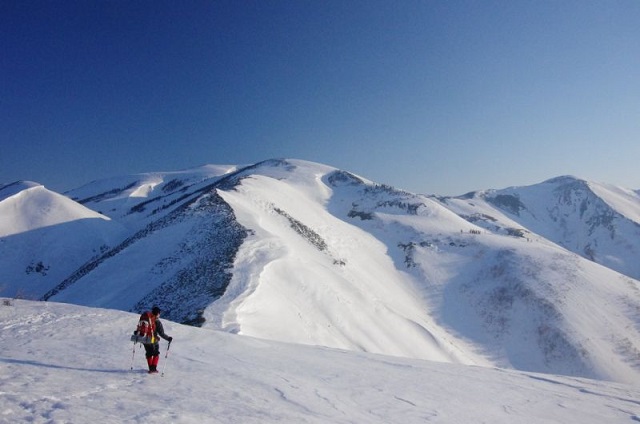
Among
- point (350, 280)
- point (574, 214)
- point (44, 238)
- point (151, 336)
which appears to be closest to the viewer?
point (151, 336)

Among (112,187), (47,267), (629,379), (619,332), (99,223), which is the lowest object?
(629,379)

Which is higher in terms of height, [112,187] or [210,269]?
[112,187]

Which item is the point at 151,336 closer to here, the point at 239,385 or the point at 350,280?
the point at 239,385

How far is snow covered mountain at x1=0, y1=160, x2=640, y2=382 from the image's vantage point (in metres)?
26.1

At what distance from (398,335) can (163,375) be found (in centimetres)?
2426

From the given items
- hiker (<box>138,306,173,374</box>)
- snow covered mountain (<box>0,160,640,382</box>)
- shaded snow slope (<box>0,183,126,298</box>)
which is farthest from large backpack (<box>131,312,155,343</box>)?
shaded snow slope (<box>0,183,126,298</box>)

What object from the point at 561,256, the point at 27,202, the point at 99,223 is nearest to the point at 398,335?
the point at 561,256

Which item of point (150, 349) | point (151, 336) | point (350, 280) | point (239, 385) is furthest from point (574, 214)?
point (150, 349)

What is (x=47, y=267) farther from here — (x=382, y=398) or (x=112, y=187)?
(x=112, y=187)

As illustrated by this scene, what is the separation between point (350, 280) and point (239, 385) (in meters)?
29.6

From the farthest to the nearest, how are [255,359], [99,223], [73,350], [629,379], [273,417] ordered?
[99,223] < [629,379] < [255,359] < [73,350] < [273,417]

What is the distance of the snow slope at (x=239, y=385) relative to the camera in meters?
6.85

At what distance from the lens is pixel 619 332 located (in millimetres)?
38281

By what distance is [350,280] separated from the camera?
3778 centimetres
